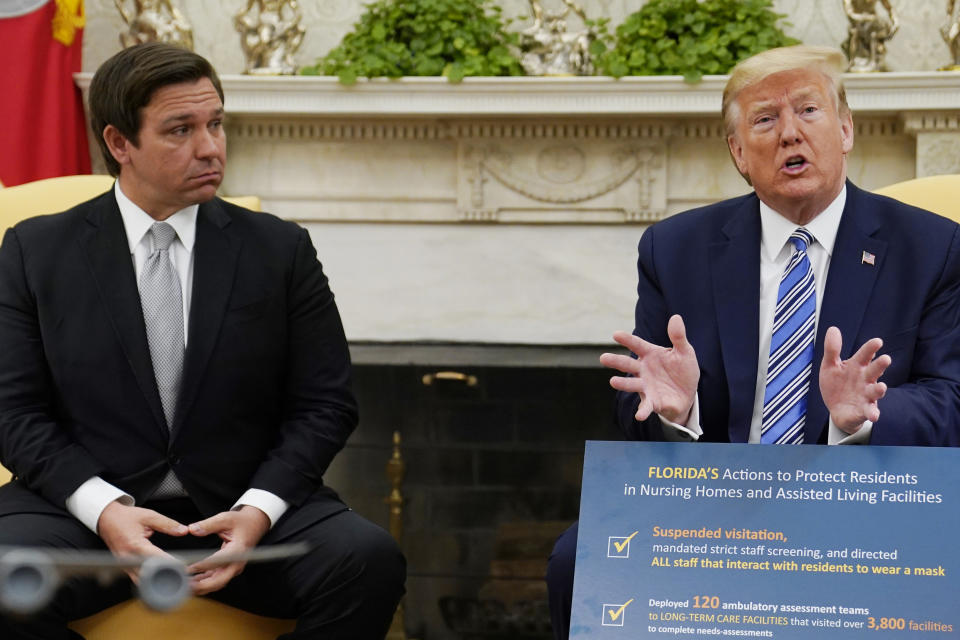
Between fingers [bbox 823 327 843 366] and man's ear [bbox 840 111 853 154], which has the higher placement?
man's ear [bbox 840 111 853 154]

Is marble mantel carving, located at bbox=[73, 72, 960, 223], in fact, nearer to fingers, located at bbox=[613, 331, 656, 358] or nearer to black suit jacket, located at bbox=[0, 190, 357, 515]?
black suit jacket, located at bbox=[0, 190, 357, 515]

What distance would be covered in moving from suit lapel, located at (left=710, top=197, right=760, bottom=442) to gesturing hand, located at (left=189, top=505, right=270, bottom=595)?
80 cm

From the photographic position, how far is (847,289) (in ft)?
6.53

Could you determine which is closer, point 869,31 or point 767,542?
point 767,542

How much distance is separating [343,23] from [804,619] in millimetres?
2797

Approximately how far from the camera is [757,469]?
161 centimetres

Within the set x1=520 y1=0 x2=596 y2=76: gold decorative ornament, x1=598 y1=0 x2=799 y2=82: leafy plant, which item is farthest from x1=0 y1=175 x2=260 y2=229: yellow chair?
x1=598 y1=0 x2=799 y2=82: leafy plant

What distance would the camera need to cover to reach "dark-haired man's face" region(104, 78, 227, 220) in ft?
7.14

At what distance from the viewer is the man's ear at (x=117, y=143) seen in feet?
7.29

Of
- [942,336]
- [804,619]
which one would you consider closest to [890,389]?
[942,336]

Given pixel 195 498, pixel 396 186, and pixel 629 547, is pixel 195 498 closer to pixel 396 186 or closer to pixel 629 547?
pixel 629 547

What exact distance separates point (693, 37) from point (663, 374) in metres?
1.97

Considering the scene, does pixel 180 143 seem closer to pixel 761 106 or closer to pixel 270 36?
pixel 761 106

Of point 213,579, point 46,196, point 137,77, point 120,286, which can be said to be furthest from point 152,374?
point 46,196
